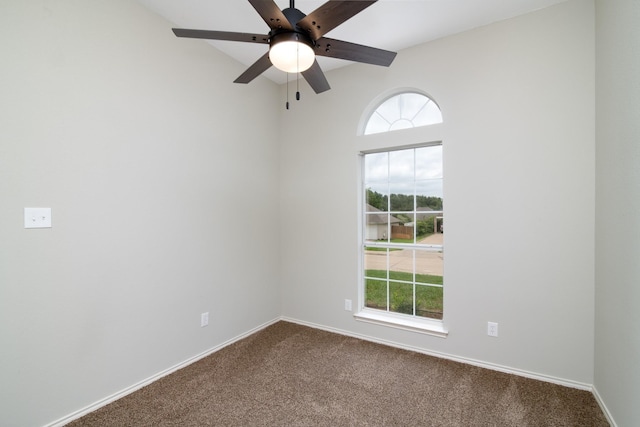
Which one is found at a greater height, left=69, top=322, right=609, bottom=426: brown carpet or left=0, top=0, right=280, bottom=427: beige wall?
left=0, top=0, right=280, bottom=427: beige wall

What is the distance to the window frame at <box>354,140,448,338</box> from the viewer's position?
2562 mm

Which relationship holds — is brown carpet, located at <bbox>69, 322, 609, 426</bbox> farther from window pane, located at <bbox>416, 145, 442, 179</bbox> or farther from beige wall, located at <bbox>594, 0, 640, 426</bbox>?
window pane, located at <bbox>416, 145, 442, 179</bbox>

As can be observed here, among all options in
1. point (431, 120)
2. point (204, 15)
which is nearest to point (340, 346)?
point (431, 120)

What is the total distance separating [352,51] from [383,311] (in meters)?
2.41

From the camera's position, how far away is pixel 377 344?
2730mm

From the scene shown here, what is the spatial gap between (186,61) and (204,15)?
39 cm

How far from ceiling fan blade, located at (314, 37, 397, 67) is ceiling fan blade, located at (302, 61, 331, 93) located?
0.36 ft

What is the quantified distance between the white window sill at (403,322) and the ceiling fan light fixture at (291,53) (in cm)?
235

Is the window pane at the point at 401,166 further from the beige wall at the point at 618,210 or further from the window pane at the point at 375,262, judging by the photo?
the beige wall at the point at 618,210

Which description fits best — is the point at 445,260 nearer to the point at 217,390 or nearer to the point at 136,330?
the point at 217,390

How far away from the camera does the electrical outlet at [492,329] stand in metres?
2.26

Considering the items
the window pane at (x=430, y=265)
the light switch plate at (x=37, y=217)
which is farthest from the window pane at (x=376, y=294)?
the light switch plate at (x=37, y=217)

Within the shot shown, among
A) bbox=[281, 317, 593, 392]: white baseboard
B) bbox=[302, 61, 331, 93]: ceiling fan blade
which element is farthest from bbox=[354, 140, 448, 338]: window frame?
bbox=[302, 61, 331, 93]: ceiling fan blade

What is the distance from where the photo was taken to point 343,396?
1947 mm
